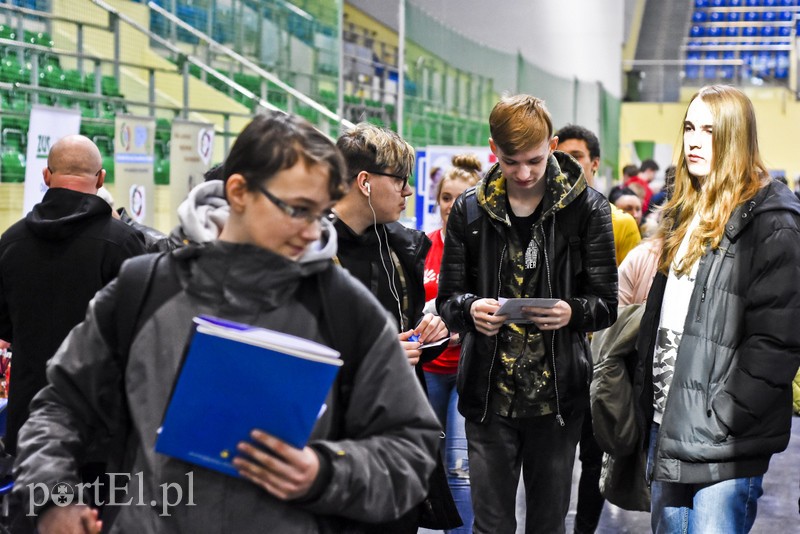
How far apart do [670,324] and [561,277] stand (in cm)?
42

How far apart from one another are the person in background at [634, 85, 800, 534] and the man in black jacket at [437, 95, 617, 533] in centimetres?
31

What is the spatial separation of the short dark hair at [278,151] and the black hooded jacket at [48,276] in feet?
7.10

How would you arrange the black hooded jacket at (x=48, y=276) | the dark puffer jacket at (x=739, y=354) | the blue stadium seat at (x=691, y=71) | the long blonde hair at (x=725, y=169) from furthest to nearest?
the blue stadium seat at (x=691, y=71)
the black hooded jacket at (x=48, y=276)
the long blonde hair at (x=725, y=169)
the dark puffer jacket at (x=739, y=354)

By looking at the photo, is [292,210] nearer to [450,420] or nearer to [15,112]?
[450,420]

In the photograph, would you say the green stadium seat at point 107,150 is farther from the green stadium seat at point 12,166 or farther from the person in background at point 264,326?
the person in background at point 264,326

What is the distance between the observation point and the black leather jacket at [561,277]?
3117mm

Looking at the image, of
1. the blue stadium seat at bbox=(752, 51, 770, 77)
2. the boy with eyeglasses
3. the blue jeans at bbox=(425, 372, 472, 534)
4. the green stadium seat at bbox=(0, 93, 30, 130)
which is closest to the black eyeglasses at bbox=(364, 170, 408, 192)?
the boy with eyeglasses

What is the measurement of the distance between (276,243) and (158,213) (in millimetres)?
7504

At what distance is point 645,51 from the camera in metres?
26.1

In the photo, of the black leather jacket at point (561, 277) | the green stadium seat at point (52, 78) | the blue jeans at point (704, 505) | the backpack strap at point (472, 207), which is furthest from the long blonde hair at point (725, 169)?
the green stadium seat at point (52, 78)

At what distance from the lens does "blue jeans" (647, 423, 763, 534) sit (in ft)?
8.89

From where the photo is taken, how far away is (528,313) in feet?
9.94

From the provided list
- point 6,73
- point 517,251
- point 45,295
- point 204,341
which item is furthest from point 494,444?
point 6,73

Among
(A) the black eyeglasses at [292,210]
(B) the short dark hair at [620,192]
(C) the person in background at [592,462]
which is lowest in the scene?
(C) the person in background at [592,462]
